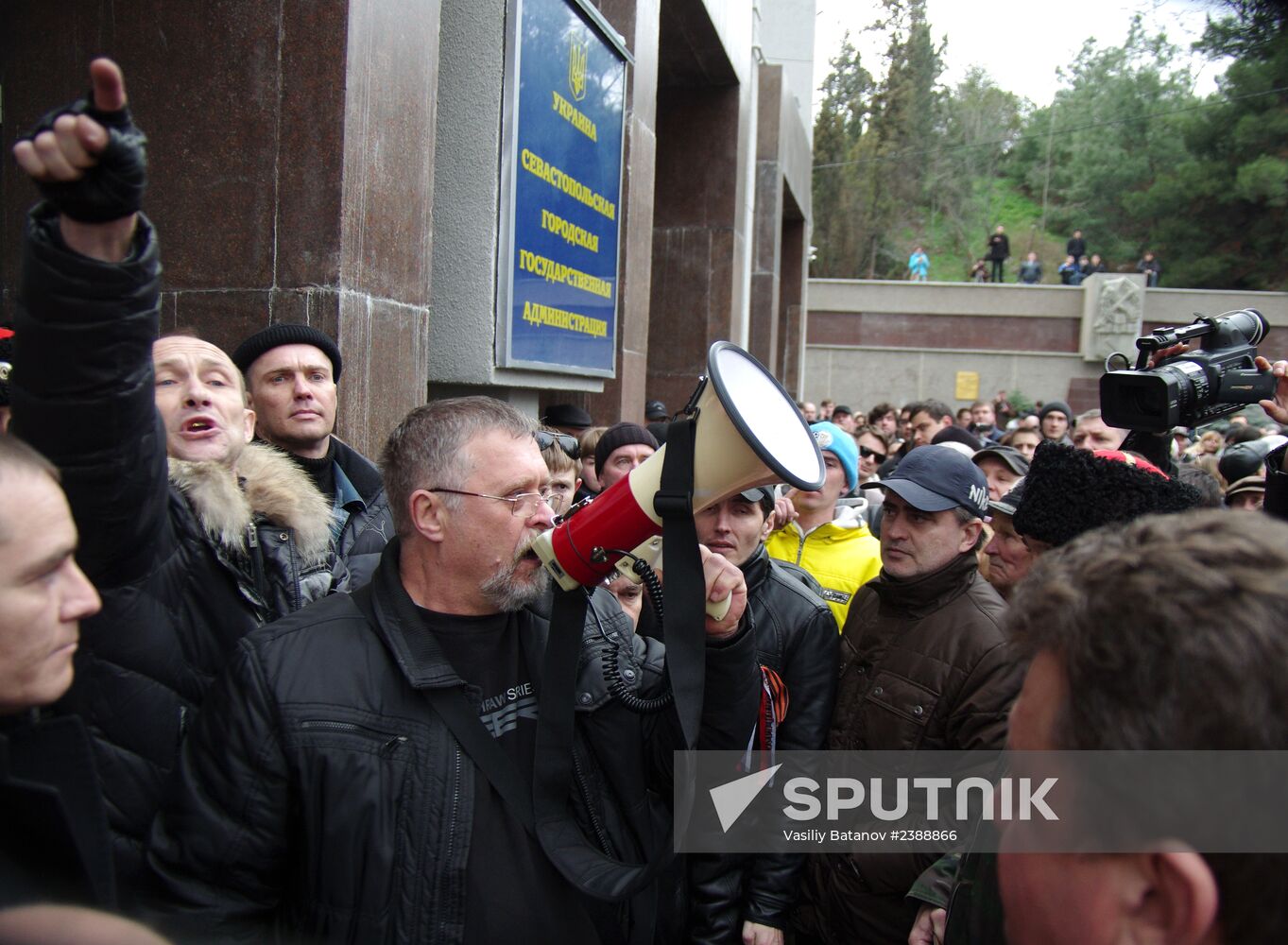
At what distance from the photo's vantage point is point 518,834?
6.04ft

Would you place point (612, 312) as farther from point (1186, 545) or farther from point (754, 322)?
point (754, 322)

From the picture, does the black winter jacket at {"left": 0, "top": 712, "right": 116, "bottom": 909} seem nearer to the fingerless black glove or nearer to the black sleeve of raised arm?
the black sleeve of raised arm

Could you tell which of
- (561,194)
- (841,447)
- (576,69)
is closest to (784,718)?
(841,447)

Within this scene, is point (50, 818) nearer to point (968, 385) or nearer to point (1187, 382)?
point (1187, 382)

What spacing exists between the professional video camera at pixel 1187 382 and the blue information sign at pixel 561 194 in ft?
9.32

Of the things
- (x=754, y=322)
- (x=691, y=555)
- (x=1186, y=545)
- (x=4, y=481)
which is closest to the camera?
(x=1186, y=545)

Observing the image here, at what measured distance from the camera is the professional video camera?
2.94 meters

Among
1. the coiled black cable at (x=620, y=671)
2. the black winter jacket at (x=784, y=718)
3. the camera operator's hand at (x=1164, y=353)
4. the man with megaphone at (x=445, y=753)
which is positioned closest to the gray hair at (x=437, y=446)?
the man with megaphone at (x=445, y=753)

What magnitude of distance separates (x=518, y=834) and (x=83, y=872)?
3.01 ft

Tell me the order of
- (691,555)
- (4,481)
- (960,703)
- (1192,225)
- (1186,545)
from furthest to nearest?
(1192,225) < (960,703) < (691,555) < (4,481) < (1186,545)

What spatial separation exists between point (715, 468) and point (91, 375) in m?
0.95

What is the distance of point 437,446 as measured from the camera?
215 cm

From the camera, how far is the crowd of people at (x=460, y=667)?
0.95 metres

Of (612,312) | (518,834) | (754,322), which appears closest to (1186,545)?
(518,834)
